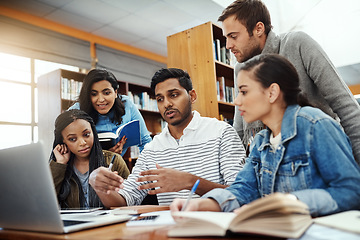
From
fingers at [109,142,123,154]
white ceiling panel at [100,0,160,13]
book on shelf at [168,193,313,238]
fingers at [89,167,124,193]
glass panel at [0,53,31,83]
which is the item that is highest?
white ceiling panel at [100,0,160,13]

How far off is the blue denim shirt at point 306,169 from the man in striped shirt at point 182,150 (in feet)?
1.05

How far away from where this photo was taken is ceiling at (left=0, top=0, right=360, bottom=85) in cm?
450

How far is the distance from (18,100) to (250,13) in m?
3.98

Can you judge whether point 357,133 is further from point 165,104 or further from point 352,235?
point 165,104

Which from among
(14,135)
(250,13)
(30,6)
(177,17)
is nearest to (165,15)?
(177,17)

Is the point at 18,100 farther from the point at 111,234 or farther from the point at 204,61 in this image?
the point at 111,234

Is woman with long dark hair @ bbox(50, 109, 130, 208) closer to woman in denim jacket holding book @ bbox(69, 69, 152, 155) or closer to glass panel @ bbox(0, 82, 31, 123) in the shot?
woman in denim jacket holding book @ bbox(69, 69, 152, 155)

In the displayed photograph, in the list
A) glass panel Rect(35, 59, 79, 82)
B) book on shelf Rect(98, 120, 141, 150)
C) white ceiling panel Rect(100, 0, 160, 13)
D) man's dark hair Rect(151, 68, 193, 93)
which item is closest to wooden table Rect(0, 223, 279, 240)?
man's dark hair Rect(151, 68, 193, 93)

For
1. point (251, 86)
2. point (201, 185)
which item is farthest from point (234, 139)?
point (251, 86)

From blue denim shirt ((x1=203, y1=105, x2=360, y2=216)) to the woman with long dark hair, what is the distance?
2.78 feet

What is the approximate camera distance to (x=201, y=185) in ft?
4.18

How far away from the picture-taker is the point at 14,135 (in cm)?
446

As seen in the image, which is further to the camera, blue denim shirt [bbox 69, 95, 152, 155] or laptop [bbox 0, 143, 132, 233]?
blue denim shirt [bbox 69, 95, 152, 155]

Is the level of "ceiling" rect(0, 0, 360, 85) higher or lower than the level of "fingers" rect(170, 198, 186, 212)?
higher
